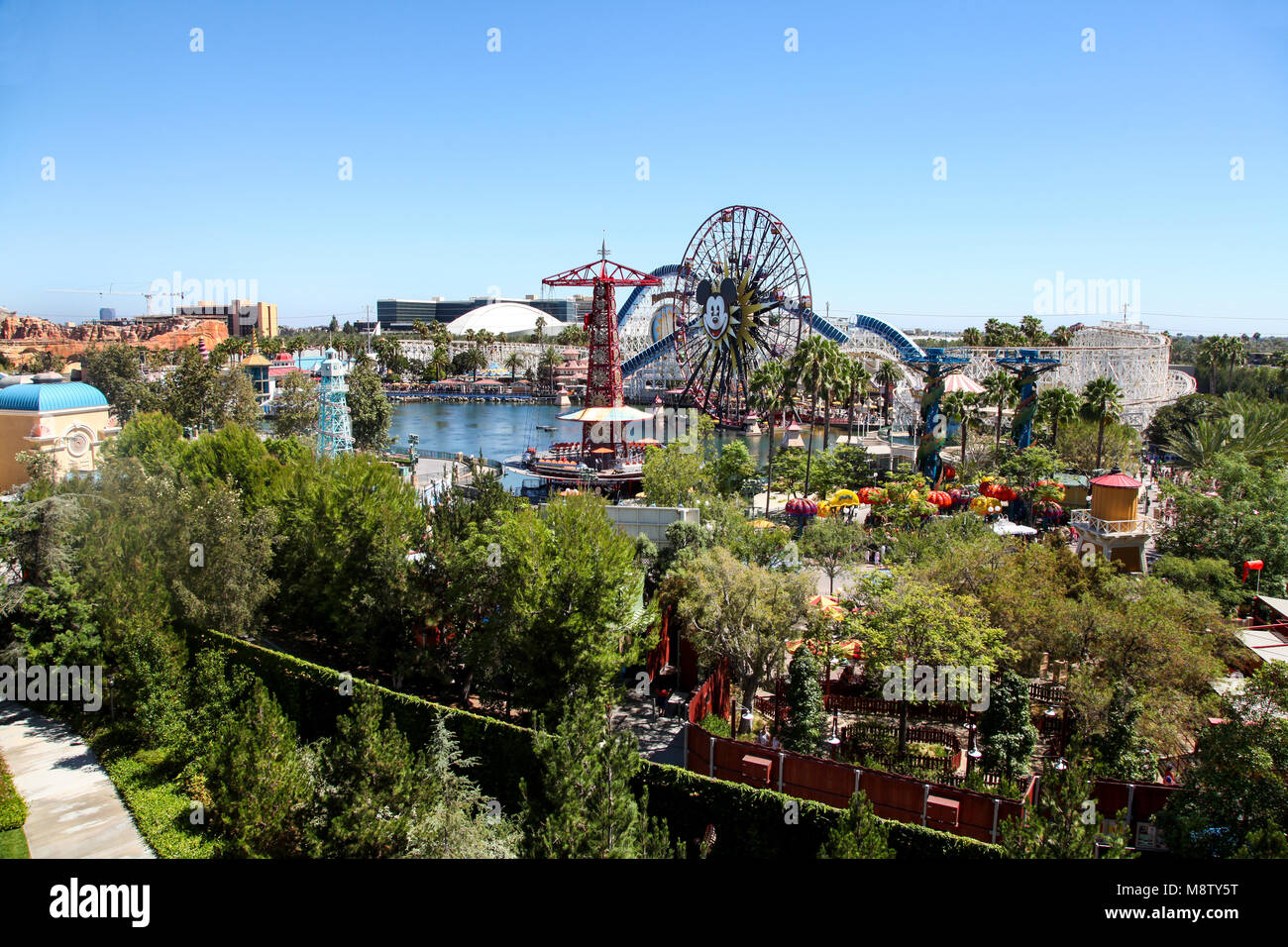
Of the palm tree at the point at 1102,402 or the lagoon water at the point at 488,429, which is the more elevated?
the palm tree at the point at 1102,402

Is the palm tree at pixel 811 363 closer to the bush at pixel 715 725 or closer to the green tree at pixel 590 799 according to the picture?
the bush at pixel 715 725

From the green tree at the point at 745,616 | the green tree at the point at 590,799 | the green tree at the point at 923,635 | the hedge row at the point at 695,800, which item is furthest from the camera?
the green tree at the point at 745,616

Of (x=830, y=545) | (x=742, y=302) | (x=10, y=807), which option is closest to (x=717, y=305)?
(x=742, y=302)

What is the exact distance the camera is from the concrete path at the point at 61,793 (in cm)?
1553

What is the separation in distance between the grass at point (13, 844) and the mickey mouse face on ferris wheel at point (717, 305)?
6748 centimetres

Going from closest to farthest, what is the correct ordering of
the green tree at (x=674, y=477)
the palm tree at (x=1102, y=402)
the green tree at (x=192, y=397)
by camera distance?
the green tree at (x=674, y=477) → the palm tree at (x=1102, y=402) → the green tree at (x=192, y=397)

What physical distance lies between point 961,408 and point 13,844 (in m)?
44.0

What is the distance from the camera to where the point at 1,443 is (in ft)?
118

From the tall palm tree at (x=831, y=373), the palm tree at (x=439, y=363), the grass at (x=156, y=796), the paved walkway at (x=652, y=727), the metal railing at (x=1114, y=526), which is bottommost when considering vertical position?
the grass at (x=156, y=796)

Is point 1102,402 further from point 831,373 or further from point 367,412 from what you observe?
point 367,412

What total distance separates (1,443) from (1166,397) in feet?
276

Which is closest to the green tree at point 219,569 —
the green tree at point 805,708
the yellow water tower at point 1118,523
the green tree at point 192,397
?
the green tree at point 805,708
